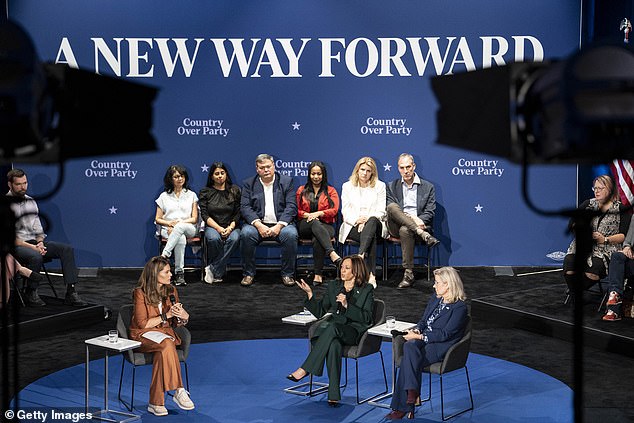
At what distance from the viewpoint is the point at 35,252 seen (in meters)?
7.82

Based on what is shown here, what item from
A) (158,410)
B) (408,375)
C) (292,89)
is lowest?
(158,410)

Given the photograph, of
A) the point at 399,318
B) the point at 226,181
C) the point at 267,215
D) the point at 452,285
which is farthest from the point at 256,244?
the point at 452,285

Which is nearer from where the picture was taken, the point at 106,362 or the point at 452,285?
the point at 106,362

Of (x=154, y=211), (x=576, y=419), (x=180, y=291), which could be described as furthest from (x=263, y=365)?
(x=576, y=419)

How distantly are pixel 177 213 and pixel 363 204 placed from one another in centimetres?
199

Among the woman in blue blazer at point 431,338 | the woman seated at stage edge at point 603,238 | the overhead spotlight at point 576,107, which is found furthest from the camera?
the woman seated at stage edge at point 603,238

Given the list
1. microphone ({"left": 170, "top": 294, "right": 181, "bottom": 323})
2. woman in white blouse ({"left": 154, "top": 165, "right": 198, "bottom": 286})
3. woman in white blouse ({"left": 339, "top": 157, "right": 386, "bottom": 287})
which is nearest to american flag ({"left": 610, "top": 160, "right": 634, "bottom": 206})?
woman in white blouse ({"left": 339, "top": 157, "right": 386, "bottom": 287})

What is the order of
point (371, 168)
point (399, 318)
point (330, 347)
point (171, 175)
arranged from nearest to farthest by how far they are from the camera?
point (330, 347), point (399, 318), point (371, 168), point (171, 175)

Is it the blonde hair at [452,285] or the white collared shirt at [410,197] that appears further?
the white collared shirt at [410,197]

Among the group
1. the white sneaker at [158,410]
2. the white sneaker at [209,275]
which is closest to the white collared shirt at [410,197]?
the white sneaker at [209,275]

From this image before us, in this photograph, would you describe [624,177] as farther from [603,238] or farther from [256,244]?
[256,244]

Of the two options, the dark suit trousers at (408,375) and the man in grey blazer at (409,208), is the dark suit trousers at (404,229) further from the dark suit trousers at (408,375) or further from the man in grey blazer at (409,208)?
the dark suit trousers at (408,375)

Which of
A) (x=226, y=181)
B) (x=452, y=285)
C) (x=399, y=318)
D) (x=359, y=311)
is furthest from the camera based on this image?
(x=226, y=181)

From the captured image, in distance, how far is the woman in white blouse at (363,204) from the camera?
9188 millimetres
